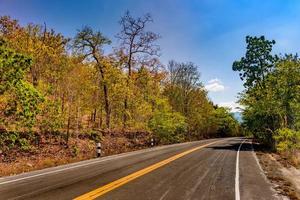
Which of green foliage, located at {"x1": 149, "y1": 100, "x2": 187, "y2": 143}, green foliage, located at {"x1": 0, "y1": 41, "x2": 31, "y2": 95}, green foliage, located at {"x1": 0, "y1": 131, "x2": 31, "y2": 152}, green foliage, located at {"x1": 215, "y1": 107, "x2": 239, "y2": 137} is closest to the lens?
green foliage, located at {"x1": 0, "y1": 41, "x2": 31, "y2": 95}

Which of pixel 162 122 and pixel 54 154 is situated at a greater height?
pixel 162 122

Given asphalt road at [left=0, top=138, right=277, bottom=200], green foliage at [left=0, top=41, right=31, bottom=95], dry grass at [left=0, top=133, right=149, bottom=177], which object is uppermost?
green foliage at [left=0, top=41, right=31, bottom=95]

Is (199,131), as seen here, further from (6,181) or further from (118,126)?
(6,181)

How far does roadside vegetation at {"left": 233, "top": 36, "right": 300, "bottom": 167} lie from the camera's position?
28.0 meters

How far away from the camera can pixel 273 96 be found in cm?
3114

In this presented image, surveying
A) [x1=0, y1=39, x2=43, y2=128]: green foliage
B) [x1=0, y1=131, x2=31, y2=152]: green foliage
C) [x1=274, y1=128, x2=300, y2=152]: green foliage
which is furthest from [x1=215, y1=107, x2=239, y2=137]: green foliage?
[x1=0, y1=39, x2=43, y2=128]: green foliage

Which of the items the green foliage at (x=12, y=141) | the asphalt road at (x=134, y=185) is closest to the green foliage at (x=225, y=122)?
the green foliage at (x=12, y=141)

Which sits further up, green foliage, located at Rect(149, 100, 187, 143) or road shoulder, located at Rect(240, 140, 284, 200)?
green foliage, located at Rect(149, 100, 187, 143)

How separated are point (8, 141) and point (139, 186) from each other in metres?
14.4

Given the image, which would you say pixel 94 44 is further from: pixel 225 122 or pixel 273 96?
pixel 225 122

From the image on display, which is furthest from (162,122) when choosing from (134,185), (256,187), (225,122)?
(225,122)

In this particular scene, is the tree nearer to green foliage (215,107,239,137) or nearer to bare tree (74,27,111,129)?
bare tree (74,27,111,129)

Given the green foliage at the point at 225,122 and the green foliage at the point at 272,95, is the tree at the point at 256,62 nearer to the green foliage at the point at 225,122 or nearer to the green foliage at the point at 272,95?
the green foliage at the point at 272,95

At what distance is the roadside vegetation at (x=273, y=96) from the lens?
28.0 metres
